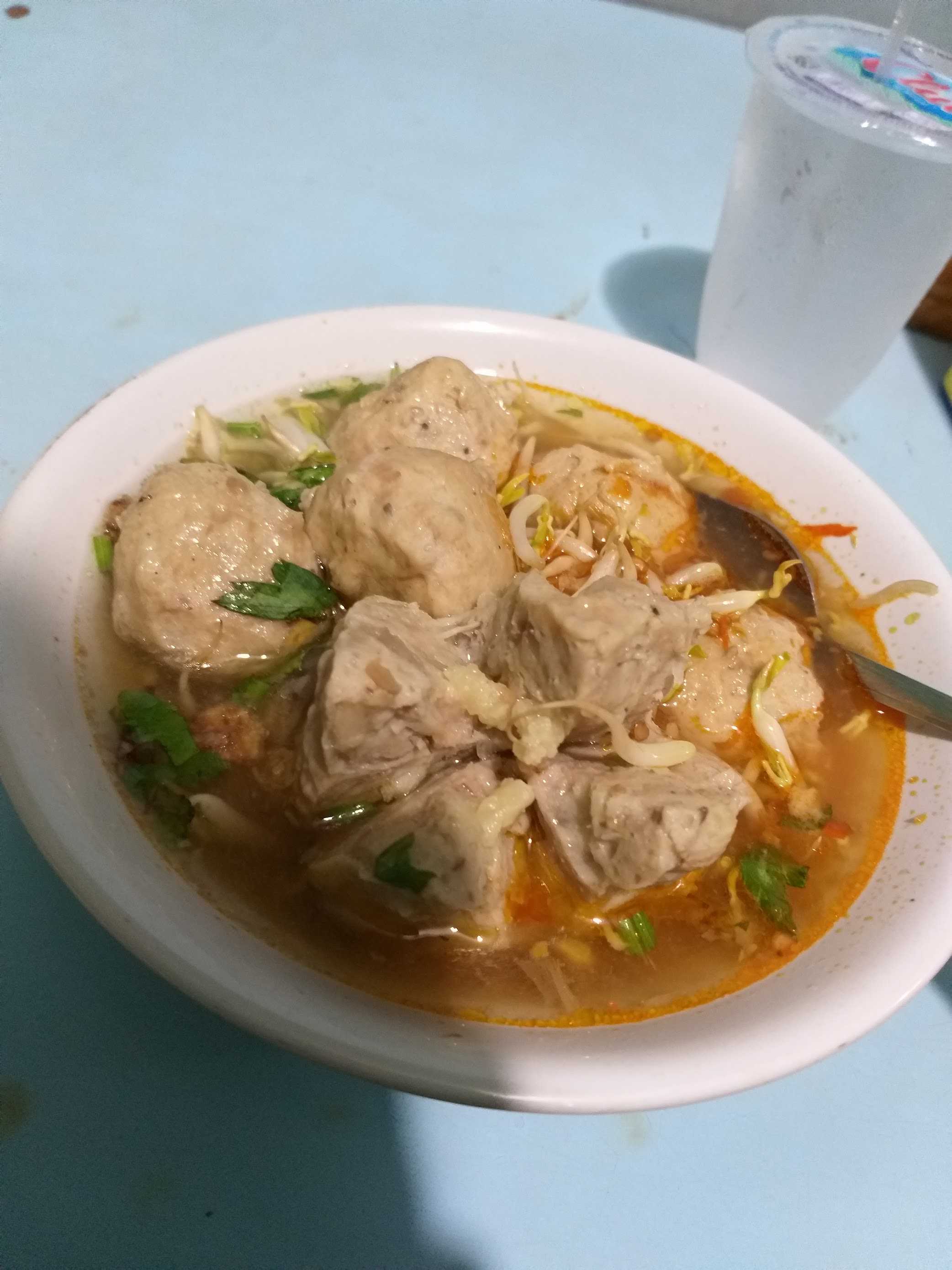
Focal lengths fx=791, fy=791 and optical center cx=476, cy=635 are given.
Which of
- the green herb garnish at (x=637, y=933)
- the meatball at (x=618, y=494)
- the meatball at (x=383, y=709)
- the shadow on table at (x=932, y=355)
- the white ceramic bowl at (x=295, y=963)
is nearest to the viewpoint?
the white ceramic bowl at (x=295, y=963)

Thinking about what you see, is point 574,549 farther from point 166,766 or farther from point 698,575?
point 166,766

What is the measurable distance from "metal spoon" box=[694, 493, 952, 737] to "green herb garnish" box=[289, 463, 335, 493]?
957 millimetres

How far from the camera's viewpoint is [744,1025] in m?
1.17

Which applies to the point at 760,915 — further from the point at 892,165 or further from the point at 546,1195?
the point at 892,165

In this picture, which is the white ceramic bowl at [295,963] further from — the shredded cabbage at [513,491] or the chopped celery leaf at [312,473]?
the shredded cabbage at [513,491]

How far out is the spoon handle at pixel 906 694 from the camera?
1.59m

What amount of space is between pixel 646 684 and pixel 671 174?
289cm

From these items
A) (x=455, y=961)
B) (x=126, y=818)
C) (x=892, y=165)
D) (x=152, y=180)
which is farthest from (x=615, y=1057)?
(x=152, y=180)

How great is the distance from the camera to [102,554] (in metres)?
1.55

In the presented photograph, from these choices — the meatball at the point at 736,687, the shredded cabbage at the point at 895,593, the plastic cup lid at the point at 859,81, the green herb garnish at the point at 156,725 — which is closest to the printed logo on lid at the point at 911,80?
the plastic cup lid at the point at 859,81

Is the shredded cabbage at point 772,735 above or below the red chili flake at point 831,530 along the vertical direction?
below

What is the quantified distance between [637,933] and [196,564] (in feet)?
3.51

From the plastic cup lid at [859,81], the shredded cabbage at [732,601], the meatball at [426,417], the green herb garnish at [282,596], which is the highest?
the plastic cup lid at [859,81]

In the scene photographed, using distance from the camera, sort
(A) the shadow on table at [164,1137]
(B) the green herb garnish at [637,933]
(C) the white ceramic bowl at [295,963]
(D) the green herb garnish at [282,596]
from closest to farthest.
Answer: (C) the white ceramic bowl at [295,963]
(A) the shadow on table at [164,1137]
(B) the green herb garnish at [637,933]
(D) the green herb garnish at [282,596]
